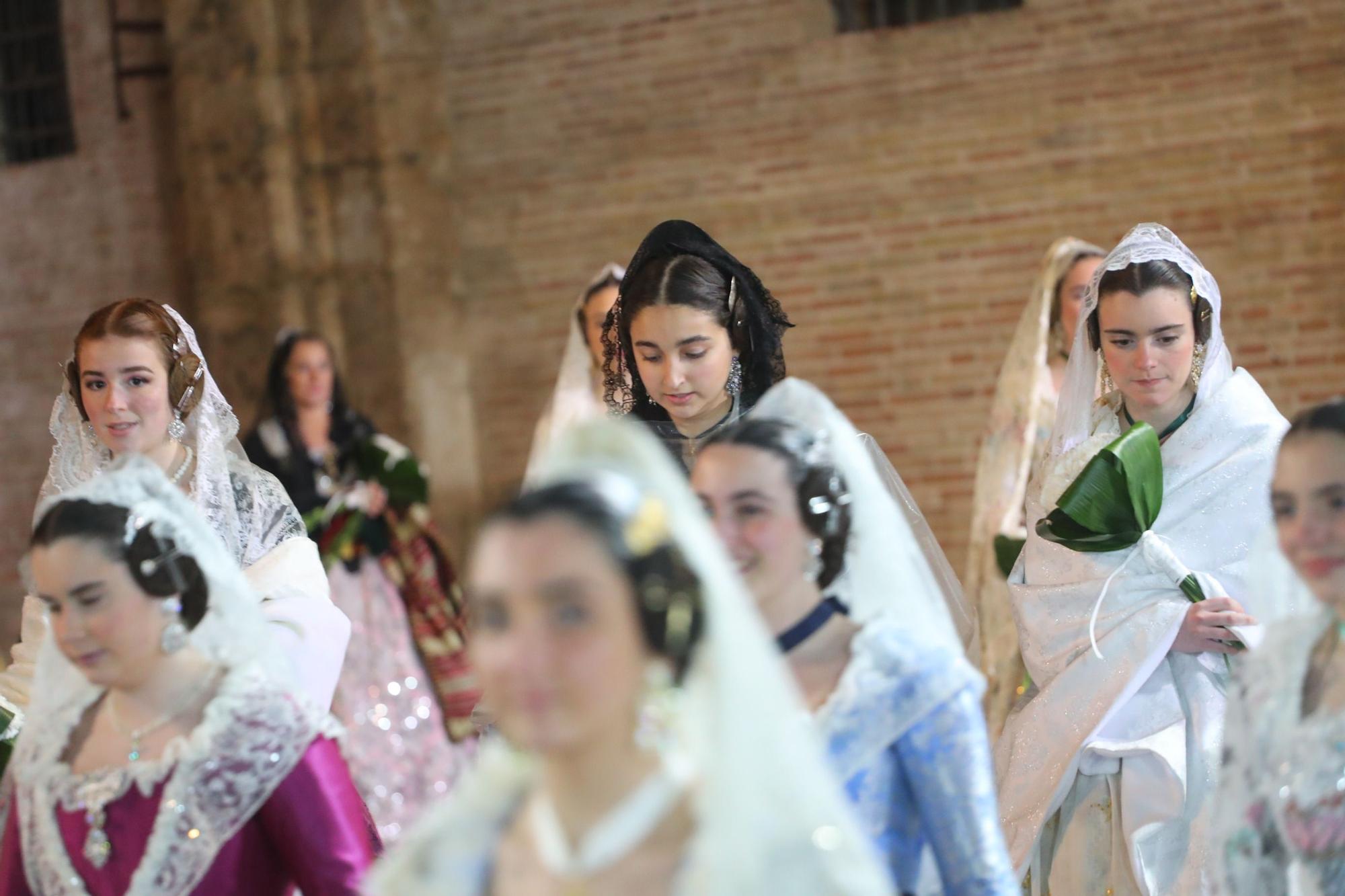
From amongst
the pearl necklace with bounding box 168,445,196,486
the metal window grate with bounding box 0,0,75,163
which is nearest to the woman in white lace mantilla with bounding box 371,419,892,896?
the pearl necklace with bounding box 168,445,196,486

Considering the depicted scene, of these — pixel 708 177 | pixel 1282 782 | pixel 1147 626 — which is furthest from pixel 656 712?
pixel 708 177

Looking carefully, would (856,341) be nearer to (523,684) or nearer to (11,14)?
(11,14)

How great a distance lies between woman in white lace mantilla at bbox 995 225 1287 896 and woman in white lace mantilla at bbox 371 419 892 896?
7.29 ft

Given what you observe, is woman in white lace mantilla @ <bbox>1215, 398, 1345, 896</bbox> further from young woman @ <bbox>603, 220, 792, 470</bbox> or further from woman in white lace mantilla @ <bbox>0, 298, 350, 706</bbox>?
woman in white lace mantilla @ <bbox>0, 298, 350, 706</bbox>

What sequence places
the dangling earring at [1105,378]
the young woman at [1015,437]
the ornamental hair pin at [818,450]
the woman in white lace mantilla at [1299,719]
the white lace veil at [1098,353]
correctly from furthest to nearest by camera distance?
the young woman at [1015,437], the dangling earring at [1105,378], the white lace veil at [1098,353], the ornamental hair pin at [818,450], the woman in white lace mantilla at [1299,719]

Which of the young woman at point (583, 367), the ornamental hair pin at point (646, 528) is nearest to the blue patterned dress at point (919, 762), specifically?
the ornamental hair pin at point (646, 528)

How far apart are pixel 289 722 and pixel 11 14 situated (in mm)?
8384

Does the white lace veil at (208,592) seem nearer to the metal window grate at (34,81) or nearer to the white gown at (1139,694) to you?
the white gown at (1139,694)

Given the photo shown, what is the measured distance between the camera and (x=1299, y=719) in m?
2.30

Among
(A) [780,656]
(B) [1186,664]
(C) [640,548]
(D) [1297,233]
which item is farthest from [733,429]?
(D) [1297,233]

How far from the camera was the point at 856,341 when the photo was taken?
793 centimetres

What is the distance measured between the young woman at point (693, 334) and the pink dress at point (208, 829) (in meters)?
1.23

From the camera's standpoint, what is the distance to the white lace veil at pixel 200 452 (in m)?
3.64

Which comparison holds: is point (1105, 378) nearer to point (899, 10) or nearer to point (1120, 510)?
point (1120, 510)
